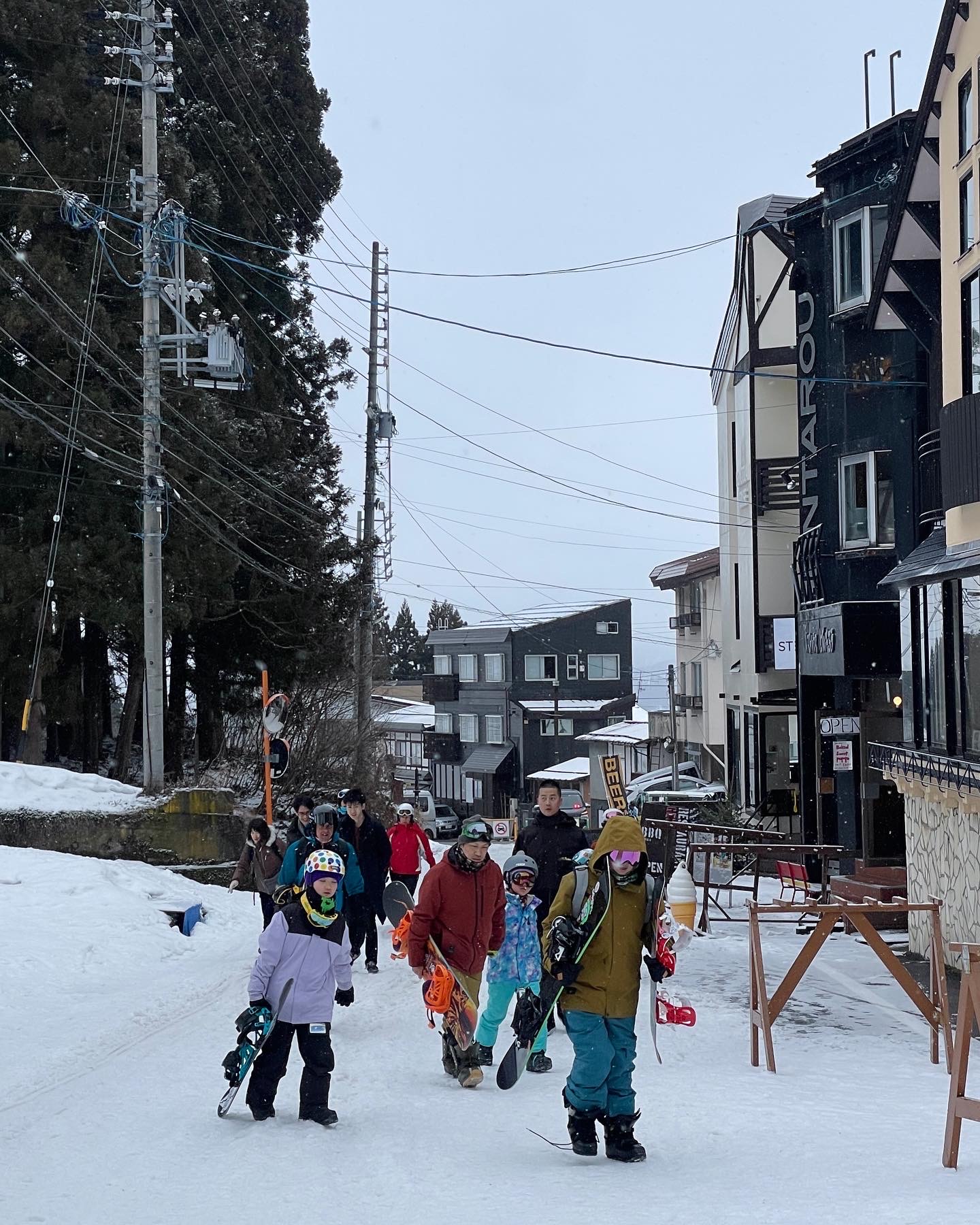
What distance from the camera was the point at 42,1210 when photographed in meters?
6.06

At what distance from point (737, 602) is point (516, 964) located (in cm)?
2689

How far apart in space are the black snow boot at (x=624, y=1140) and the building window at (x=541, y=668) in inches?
2307

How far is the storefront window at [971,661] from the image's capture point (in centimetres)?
1367

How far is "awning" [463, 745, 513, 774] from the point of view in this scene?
65.3m

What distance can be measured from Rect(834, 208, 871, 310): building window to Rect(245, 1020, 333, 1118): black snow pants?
63.2 feet

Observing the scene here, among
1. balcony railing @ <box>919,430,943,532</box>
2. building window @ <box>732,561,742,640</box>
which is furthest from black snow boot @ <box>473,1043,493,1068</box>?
building window @ <box>732,561,742,640</box>

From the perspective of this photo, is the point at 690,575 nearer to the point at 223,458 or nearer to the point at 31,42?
the point at 223,458

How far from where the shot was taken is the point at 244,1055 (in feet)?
25.1

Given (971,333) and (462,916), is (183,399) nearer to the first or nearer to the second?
(971,333)

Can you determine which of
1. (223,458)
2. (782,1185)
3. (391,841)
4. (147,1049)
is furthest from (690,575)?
(782,1185)

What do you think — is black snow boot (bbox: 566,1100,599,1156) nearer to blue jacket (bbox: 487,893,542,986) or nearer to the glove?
the glove

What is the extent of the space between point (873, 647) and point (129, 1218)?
65.0 ft

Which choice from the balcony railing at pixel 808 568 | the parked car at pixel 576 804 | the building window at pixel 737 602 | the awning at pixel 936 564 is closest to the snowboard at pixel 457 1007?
the awning at pixel 936 564

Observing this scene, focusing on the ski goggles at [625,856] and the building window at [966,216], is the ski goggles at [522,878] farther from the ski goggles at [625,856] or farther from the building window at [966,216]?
the building window at [966,216]
